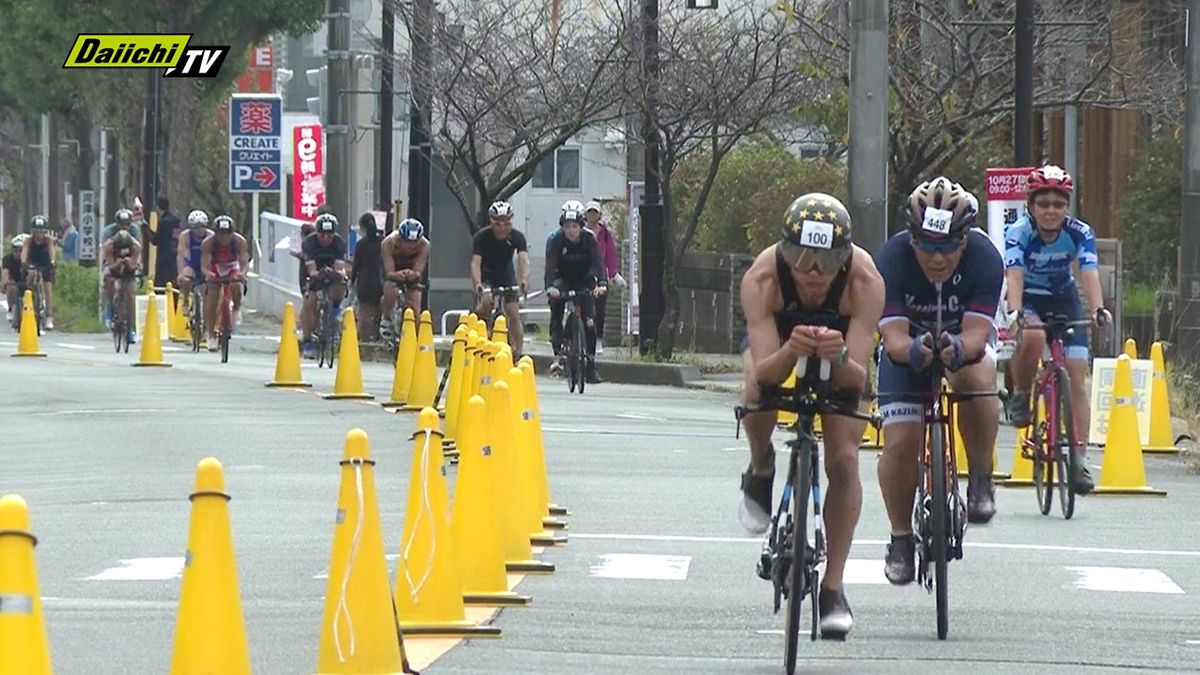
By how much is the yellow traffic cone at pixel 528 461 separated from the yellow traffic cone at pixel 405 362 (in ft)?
28.4

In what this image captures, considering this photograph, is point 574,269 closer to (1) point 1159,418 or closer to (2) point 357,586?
(1) point 1159,418

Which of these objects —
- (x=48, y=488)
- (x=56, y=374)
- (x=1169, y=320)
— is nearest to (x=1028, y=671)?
(x=48, y=488)

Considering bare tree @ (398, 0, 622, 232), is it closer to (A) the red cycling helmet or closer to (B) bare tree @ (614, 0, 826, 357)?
(B) bare tree @ (614, 0, 826, 357)

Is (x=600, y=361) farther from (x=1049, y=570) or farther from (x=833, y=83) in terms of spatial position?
(x=1049, y=570)

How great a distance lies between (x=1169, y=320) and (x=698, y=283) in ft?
34.2

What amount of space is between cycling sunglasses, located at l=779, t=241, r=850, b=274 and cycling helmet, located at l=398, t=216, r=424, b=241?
738 inches

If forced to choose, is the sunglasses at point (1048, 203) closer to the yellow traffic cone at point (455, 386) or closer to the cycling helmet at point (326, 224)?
the yellow traffic cone at point (455, 386)

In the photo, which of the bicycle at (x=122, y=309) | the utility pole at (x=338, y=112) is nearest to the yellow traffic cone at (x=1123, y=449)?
the bicycle at (x=122, y=309)

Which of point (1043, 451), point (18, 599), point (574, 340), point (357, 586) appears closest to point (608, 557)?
A: point (1043, 451)

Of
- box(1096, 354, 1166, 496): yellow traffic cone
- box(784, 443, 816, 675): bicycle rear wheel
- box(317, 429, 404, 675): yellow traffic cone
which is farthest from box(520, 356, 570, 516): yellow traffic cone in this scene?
box(317, 429, 404, 675): yellow traffic cone

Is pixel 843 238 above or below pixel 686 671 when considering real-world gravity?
above

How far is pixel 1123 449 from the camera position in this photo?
18000mm

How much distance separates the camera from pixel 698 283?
38.6 m

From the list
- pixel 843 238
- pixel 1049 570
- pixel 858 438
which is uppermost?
pixel 843 238
